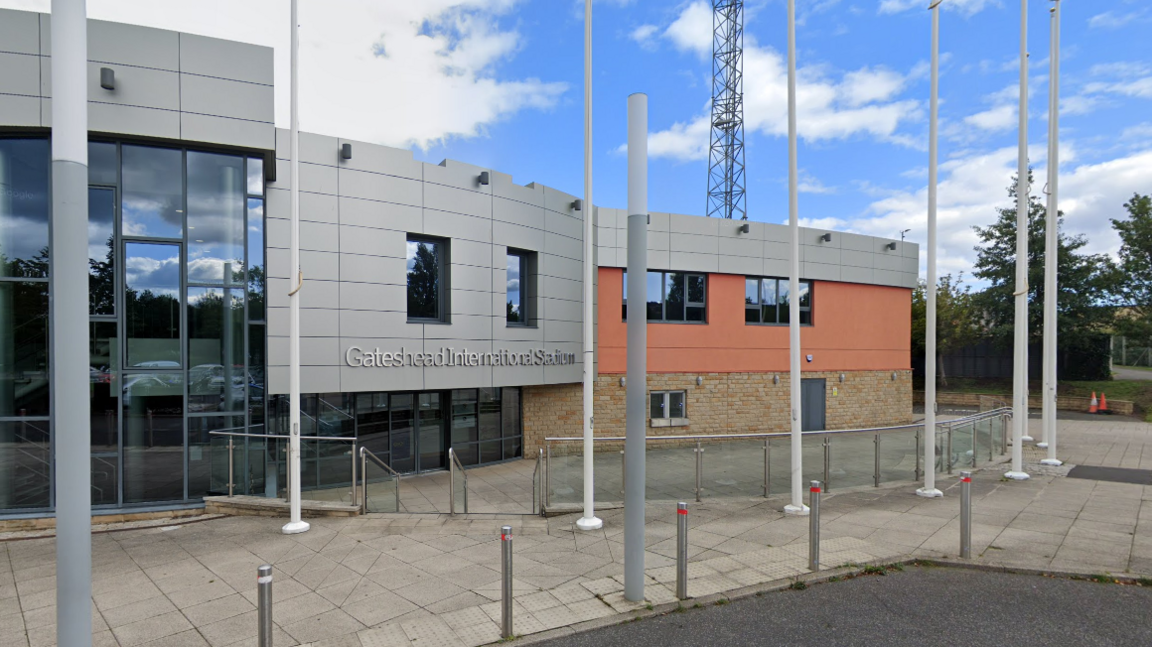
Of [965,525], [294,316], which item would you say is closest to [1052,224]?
[965,525]

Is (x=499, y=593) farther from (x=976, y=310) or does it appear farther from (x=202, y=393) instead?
(x=976, y=310)

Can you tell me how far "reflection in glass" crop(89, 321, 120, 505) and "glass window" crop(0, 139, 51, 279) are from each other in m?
1.38

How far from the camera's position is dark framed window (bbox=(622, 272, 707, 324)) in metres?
17.5

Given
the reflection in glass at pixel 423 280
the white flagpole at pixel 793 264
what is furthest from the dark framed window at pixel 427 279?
the white flagpole at pixel 793 264

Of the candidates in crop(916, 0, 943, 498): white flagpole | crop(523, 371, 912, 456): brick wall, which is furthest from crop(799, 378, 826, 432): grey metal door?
crop(916, 0, 943, 498): white flagpole

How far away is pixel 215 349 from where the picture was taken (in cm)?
970

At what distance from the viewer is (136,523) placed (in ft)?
28.0

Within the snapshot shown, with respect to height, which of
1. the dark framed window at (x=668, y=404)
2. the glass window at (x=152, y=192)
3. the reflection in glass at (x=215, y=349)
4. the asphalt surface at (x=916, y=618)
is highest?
the glass window at (x=152, y=192)

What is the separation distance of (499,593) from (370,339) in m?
7.63

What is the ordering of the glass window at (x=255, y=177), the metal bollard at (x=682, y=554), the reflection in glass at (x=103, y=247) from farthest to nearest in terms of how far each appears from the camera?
the glass window at (x=255, y=177), the reflection in glass at (x=103, y=247), the metal bollard at (x=682, y=554)

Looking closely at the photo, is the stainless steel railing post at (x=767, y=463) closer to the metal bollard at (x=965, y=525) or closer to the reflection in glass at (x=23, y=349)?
the metal bollard at (x=965, y=525)

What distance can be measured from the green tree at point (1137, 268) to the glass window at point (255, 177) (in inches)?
Result: 1353

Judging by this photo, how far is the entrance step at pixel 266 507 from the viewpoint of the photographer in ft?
29.1

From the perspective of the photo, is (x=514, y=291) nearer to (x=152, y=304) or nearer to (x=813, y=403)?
(x=152, y=304)
